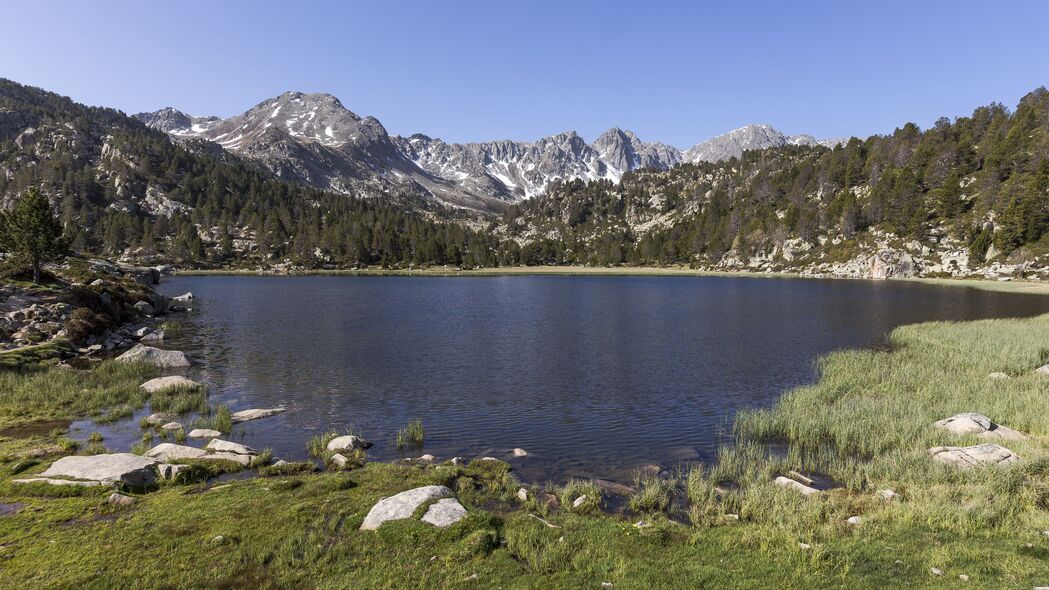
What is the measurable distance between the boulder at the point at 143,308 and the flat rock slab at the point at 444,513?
2905 inches

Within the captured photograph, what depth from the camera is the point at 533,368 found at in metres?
44.2

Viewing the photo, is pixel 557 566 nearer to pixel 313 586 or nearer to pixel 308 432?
pixel 313 586

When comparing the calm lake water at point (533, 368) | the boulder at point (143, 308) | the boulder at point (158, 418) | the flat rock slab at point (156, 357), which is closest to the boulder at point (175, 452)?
the calm lake water at point (533, 368)

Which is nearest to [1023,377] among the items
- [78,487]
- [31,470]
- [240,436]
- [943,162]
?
[240,436]

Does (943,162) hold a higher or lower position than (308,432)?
higher

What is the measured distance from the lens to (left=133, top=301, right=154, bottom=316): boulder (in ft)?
229

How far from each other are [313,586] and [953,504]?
63.5 feet

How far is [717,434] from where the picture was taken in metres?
27.9

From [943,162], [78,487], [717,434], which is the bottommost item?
[717,434]

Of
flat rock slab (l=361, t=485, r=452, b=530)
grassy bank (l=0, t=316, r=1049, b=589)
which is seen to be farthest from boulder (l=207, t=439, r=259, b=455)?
A: flat rock slab (l=361, t=485, r=452, b=530)

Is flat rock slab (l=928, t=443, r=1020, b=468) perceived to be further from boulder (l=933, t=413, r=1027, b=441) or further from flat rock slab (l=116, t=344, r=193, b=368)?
flat rock slab (l=116, t=344, r=193, b=368)

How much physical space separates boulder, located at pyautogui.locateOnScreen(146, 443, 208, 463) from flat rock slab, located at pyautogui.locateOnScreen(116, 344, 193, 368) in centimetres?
2411

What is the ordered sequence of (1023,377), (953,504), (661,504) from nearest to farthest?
(953,504) → (661,504) → (1023,377)

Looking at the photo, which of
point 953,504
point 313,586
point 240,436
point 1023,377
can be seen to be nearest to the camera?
point 313,586
